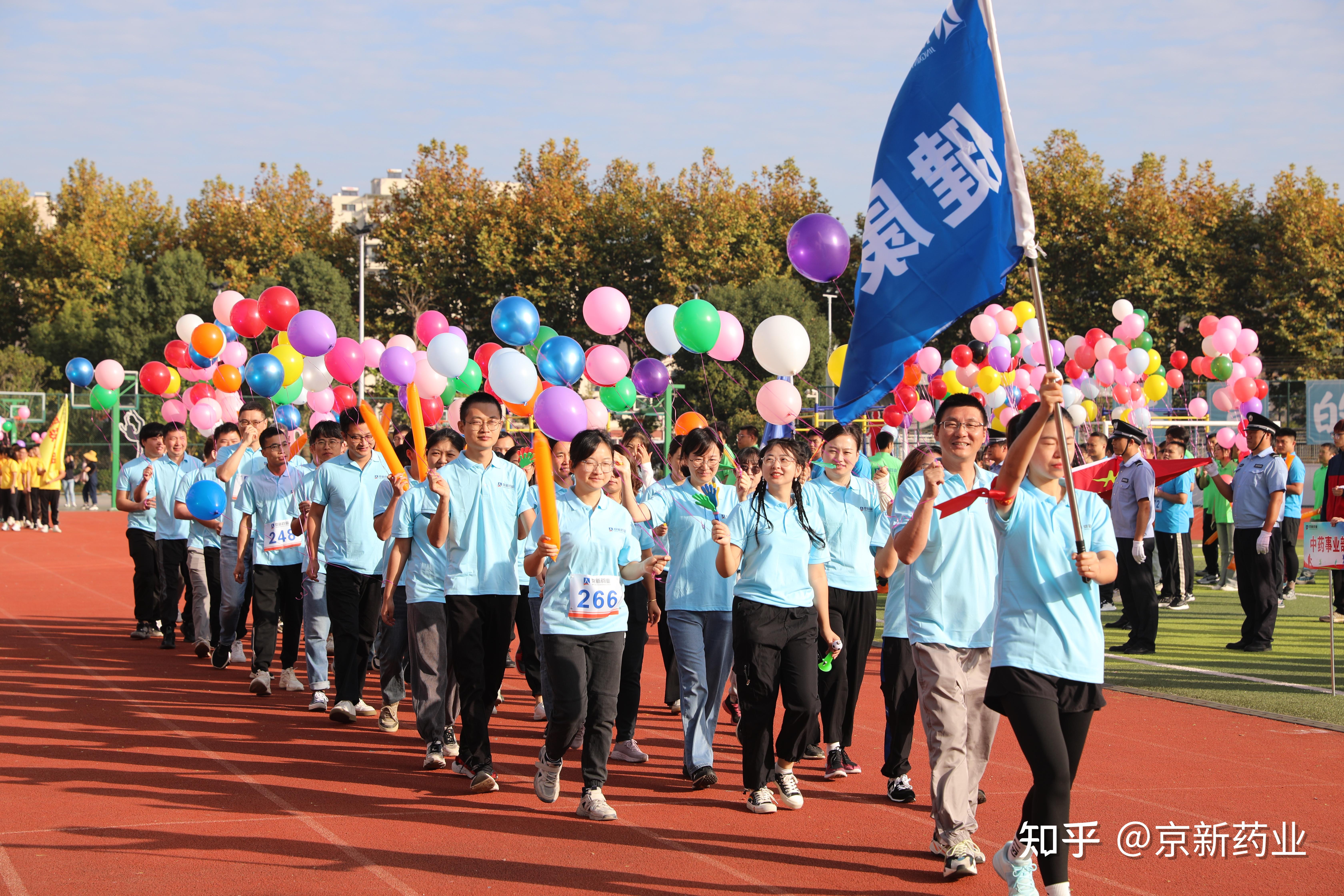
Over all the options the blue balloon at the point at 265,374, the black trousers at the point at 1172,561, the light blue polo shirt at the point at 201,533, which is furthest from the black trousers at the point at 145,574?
the black trousers at the point at 1172,561

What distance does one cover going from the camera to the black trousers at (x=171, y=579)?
11172 mm

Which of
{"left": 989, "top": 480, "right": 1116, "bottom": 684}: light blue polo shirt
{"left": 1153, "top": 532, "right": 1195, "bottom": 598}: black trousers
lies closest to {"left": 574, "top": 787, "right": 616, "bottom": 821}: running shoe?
{"left": 989, "top": 480, "right": 1116, "bottom": 684}: light blue polo shirt

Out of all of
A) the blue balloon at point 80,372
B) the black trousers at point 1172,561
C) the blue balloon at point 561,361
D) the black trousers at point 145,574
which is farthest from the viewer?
the blue balloon at point 80,372

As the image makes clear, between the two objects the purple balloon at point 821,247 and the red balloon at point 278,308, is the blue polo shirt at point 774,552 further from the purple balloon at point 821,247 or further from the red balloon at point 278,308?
the red balloon at point 278,308

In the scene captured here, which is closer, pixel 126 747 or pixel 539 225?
pixel 126 747

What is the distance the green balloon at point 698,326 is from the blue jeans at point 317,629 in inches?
128

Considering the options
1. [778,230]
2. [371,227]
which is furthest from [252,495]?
[778,230]

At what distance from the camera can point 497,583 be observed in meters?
6.15

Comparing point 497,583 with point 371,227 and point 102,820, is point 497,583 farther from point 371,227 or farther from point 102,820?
point 371,227

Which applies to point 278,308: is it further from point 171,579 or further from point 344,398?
point 344,398

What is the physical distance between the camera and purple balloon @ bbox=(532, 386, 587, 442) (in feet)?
22.6

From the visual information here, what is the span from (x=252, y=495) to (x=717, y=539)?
4790 millimetres

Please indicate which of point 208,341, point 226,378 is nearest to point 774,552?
point 208,341

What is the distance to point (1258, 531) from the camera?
36.2 ft
